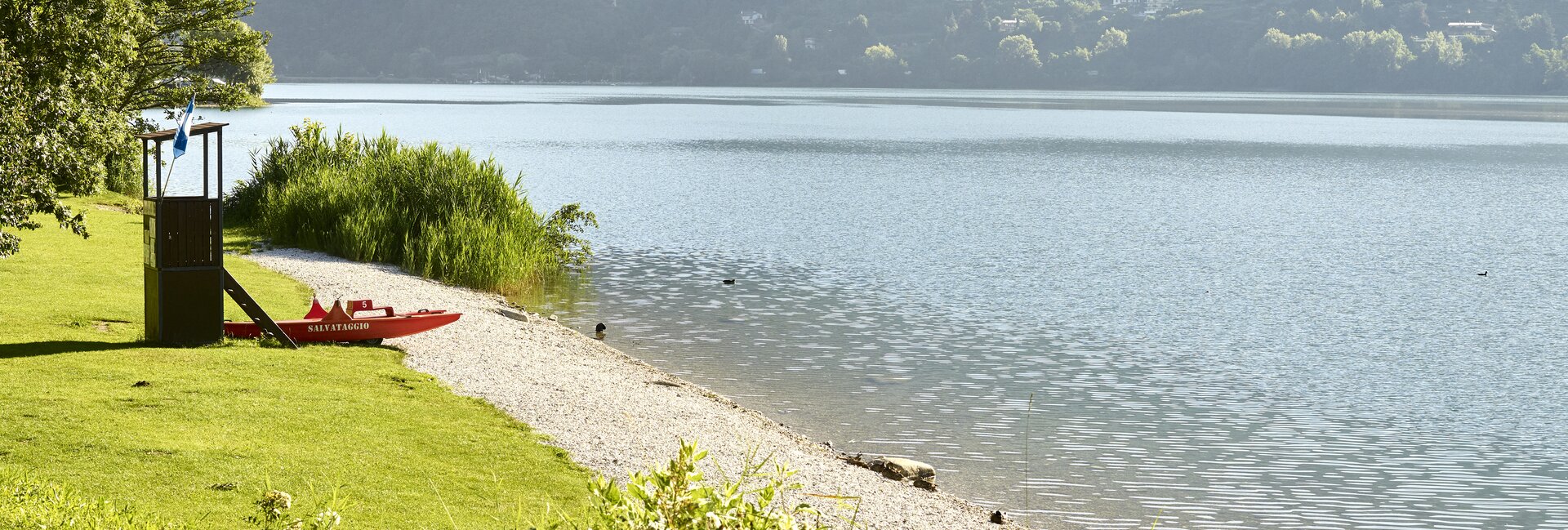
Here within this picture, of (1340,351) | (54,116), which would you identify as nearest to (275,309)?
(54,116)

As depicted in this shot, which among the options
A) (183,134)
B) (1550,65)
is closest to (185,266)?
(183,134)

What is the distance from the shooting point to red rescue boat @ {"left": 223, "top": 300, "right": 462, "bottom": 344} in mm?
15398

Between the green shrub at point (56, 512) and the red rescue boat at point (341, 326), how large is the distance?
7050 millimetres

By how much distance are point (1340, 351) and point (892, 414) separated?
9.42 meters

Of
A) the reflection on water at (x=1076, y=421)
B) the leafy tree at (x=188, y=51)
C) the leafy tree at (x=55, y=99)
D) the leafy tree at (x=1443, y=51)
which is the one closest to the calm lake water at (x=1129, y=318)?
the reflection on water at (x=1076, y=421)

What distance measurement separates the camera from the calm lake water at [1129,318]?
14.6 metres

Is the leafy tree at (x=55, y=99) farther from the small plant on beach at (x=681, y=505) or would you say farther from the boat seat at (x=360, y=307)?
the small plant on beach at (x=681, y=505)

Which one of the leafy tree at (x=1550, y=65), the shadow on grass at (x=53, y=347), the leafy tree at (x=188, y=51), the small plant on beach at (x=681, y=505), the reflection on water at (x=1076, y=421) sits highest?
the leafy tree at (x=1550, y=65)

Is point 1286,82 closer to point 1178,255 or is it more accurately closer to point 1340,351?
point 1178,255

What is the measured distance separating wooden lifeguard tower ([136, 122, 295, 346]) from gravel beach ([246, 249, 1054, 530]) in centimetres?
225

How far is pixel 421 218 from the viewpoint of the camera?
1069 inches

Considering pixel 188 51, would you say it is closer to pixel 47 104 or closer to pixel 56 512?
pixel 47 104

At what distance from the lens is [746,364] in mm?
19734

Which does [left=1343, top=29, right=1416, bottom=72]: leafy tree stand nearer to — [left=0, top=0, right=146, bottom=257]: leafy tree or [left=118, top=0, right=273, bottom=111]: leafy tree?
[left=118, top=0, right=273, bottom=111]: leafy tree
